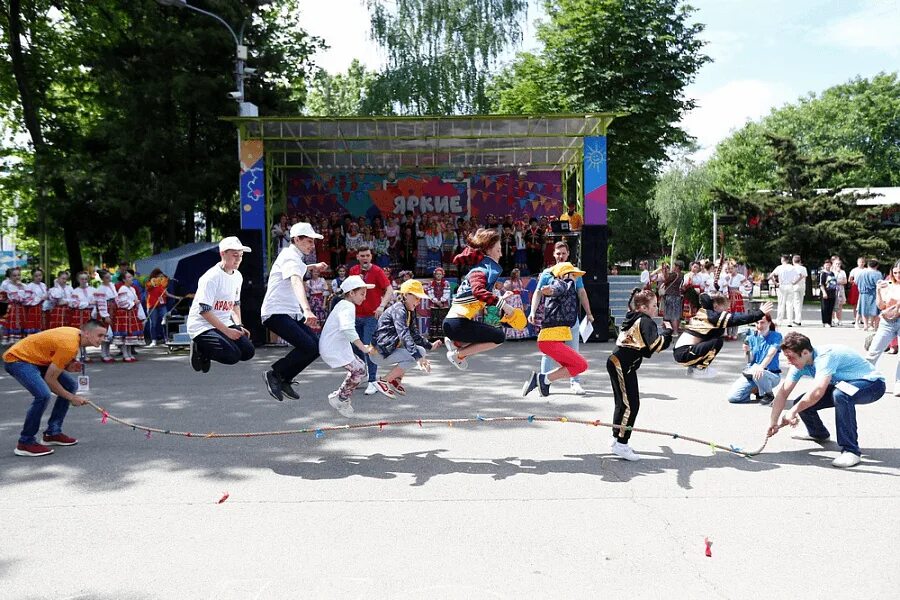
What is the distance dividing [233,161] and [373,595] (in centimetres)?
1986

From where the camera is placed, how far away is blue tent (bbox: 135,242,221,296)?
1992cm

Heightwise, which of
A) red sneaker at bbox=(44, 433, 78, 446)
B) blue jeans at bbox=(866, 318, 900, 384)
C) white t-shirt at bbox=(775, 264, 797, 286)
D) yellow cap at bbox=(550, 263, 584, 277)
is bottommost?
red sneaker at bbox=(44, 433, 78, 446)

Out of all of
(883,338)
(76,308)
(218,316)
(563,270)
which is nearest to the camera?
(218,316)

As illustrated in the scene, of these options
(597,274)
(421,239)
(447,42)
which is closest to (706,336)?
(597,274)

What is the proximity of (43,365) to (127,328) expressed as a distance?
830cm

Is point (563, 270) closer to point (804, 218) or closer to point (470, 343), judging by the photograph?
point (470, 343)

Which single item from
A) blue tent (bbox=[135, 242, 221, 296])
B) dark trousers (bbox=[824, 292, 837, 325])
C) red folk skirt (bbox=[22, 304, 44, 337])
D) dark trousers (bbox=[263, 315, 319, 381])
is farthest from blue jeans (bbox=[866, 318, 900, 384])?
blue tent (bbox=[135, 242, 221, 296])

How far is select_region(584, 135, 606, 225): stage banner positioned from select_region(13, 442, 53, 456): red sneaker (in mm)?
12706

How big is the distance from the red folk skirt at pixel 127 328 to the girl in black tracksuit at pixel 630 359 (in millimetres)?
11252

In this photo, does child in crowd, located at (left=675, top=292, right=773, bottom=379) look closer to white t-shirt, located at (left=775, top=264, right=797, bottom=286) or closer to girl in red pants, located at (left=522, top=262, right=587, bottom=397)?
girl in red pants, located at (left=522, top=262, right=587, bottom=397)

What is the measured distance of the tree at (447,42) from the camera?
3189cm

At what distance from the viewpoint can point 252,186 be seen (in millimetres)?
17125

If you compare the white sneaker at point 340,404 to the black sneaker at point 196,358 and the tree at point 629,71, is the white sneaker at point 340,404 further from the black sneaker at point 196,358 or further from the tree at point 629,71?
the tree at point 629,71

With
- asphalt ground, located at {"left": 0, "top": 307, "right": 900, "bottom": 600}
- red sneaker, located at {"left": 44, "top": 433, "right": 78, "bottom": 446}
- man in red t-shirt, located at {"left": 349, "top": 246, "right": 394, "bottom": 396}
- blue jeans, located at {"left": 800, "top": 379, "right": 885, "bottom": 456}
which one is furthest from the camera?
man in red t-shirt, located at {"left": 349, "top": 246, "right": 394, "bottom": 396}
